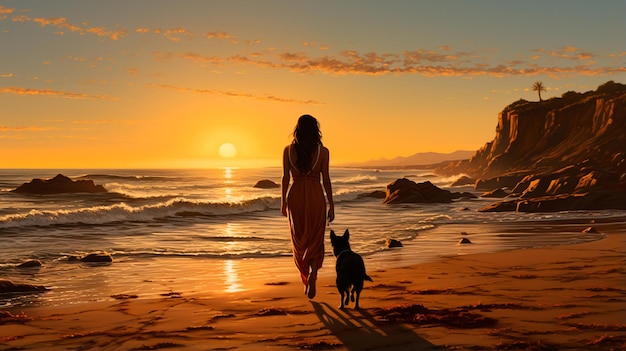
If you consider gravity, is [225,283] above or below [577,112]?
below

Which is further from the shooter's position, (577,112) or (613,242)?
(577,112)

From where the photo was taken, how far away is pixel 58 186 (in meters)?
57.1

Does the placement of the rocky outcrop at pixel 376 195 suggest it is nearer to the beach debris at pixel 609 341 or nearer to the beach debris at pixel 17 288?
the beach debris at pixel 17 288

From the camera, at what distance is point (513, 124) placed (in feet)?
323

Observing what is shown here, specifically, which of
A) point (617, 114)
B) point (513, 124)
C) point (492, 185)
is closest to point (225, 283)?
point (492, 185)

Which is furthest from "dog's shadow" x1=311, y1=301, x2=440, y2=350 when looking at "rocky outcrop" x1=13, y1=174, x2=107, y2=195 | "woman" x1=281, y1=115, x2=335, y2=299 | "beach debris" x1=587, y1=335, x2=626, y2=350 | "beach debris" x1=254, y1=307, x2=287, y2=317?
"rocky outcrop" x1=13, y1=174, x2=107, y2=195

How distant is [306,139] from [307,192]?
0.74m

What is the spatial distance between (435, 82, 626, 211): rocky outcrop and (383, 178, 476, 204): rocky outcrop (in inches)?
236

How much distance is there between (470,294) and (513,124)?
9602cm

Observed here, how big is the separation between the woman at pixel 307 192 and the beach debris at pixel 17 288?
195 inches

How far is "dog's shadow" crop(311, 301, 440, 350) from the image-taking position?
5.64m

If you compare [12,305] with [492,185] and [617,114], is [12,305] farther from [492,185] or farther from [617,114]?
[617,114]

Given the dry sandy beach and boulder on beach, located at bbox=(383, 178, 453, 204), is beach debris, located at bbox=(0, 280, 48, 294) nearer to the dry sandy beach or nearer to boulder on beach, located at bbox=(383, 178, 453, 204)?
the dry sandy beach

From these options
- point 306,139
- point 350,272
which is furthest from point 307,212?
point 350,272
